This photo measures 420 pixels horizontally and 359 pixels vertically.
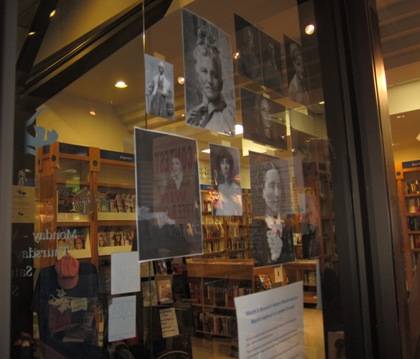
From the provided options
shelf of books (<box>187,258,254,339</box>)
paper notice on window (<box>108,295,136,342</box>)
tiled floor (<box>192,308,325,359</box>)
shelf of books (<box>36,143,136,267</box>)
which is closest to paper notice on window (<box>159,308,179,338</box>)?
shelf of books (<box>187,258,254,339</box>)

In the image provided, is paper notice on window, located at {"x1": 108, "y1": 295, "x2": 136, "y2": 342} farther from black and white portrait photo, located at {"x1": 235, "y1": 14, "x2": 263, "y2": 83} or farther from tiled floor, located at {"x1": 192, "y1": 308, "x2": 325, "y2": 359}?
black and white portrait photo, located at {"x1": 235, "y1": 14, "x2": 263, "y2": 83}

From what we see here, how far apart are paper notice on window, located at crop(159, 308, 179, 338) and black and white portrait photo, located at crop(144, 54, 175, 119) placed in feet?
3.12

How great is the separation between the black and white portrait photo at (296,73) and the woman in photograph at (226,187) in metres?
0.44

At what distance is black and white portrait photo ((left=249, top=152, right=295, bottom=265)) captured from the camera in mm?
1203

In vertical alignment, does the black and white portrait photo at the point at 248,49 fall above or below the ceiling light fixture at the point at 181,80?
above

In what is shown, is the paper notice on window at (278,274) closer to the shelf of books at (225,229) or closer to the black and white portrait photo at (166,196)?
the shelf of books at (225,229)

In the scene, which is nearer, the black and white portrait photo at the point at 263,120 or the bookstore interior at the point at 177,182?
the bookstore interior at the point at 177,182

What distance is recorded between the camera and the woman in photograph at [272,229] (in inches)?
47.5

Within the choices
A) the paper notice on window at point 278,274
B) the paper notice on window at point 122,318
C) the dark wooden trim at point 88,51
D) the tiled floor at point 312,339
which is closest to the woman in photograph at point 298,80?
the dark wooden trim at point 88,51

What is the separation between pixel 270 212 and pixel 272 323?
12.5 inches

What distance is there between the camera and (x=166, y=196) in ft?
3.25

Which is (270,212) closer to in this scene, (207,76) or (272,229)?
(272,229)

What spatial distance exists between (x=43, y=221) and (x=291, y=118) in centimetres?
89

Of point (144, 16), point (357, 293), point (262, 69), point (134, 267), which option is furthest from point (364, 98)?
point (134, 267)
